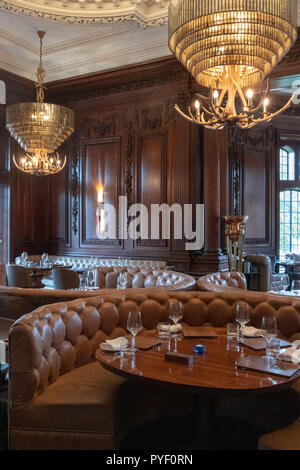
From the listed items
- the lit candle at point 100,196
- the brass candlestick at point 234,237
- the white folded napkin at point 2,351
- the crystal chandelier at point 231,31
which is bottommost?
the white folded napkin at point 2,351

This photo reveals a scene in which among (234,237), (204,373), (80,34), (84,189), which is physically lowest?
(204,373)

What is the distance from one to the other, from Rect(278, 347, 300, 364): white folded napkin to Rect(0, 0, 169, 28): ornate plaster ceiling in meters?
5.13

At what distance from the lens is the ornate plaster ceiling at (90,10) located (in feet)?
18.7

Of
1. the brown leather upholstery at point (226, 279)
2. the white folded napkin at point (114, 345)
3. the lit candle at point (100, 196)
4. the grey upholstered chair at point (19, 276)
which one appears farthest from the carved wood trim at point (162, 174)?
the white folded napkin at point (114, 345)

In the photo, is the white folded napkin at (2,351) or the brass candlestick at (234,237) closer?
the white folded napkin at (2,351)

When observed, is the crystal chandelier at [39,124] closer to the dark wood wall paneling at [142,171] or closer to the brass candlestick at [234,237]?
the dark wood wall paneling at [142,171]

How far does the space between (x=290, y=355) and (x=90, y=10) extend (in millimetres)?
5395

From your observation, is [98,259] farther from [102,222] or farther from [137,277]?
[137,277]

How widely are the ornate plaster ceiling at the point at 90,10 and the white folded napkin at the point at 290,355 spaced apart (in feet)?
16.8

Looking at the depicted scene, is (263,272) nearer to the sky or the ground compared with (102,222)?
nearer to the ground

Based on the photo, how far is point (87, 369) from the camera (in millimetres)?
3010

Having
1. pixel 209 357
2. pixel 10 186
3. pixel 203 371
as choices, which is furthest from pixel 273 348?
pixel 10 186
